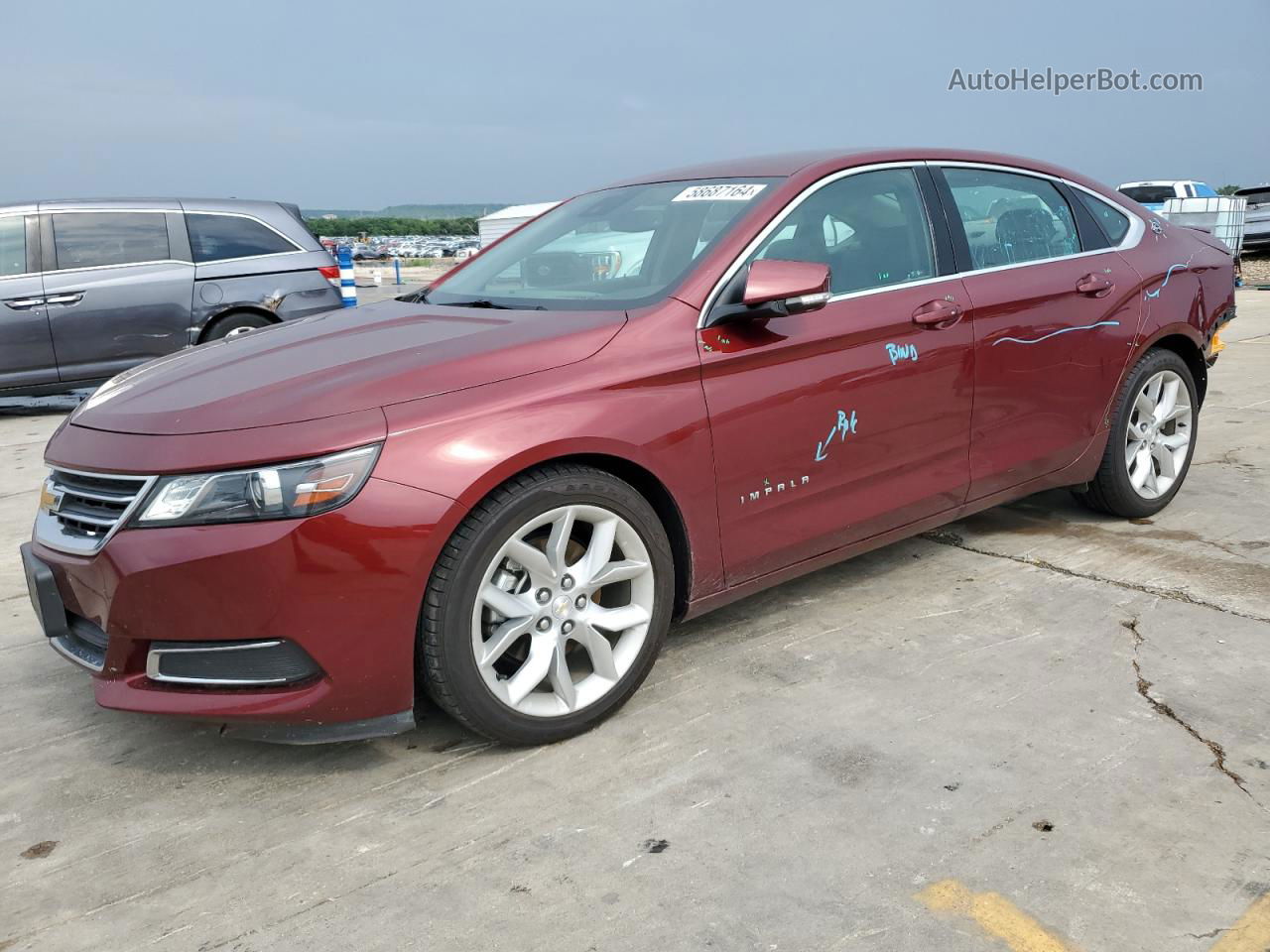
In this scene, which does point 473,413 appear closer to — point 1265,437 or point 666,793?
point 666,793

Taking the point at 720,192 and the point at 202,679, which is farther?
the point at 720,192

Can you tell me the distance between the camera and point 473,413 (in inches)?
103

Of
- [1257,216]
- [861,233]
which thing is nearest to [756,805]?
[861,233]

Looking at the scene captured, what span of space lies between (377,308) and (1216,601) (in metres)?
2.92

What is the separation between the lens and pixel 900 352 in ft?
11.3

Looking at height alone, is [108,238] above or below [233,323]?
above

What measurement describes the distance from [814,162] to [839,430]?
0.91 meters

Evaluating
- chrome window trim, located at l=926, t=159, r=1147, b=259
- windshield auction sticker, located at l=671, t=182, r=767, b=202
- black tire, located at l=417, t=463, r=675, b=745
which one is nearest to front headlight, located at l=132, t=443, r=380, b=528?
black tire, located at l=417, t=463, r=675, b=745

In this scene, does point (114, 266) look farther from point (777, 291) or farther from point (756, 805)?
point (756, 805)

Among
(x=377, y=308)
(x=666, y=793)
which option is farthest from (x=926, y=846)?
(x=377, y=308)

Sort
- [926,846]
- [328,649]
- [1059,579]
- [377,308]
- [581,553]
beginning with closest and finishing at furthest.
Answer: [926,846] → [328,649] → [581,553] → [377,308] → [1059,579]

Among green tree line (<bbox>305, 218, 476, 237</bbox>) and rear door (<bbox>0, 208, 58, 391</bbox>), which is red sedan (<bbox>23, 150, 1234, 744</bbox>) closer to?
rear door (<bbox>0, 208, 58, 391</bbox>)

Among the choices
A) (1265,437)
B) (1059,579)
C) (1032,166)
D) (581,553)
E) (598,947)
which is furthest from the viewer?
(1265,437)

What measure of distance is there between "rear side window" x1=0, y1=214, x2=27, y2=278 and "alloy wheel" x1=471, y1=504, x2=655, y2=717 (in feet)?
21.2
